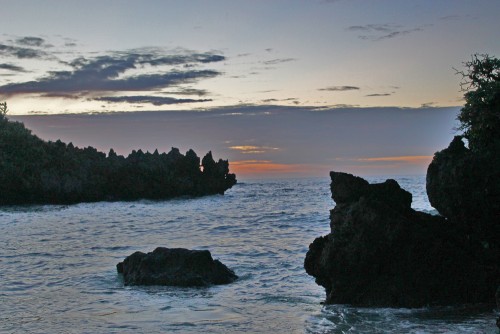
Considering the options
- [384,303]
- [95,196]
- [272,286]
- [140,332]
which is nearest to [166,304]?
[140,332]

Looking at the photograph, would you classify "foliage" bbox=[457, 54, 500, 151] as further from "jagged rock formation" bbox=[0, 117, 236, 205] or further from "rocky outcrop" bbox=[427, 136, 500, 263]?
"jagged rock formation" bbox=[0, 117, 236, 205]

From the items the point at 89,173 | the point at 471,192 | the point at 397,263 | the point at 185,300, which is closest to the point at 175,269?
→ the point at 185,300

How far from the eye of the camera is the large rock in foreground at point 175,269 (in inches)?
684

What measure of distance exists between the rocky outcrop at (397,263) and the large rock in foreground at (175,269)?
4.53m

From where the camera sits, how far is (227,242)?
29.0 metres

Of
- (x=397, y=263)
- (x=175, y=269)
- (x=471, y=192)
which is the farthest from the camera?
(x=175, y=269)

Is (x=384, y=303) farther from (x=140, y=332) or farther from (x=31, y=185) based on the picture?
(x=31, y=185)

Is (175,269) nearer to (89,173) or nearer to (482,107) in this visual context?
(482,107)

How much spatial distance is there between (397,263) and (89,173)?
67088mm

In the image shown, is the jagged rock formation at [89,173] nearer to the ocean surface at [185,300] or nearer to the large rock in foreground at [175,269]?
the ocean surface at [185,300]

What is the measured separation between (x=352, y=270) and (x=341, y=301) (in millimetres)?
863

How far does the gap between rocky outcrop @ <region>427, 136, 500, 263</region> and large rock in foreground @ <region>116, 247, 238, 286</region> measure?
23.3ft

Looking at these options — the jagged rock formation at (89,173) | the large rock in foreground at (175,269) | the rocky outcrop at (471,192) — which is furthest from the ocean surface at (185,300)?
the jagged rock formation at (89,173)

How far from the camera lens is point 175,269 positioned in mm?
17719
